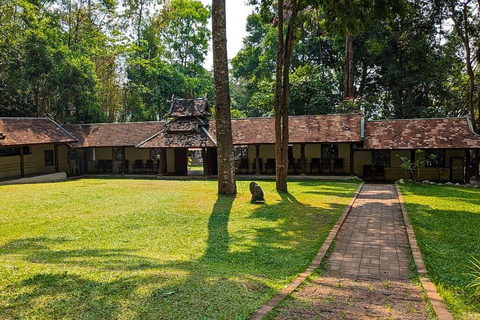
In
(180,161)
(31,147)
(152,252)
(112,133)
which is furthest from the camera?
(112,133)

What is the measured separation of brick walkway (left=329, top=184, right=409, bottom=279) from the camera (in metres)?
6.46

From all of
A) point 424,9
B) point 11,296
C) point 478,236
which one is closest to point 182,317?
point 11,296

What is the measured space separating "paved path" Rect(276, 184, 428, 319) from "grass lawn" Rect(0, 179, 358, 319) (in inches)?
20.2

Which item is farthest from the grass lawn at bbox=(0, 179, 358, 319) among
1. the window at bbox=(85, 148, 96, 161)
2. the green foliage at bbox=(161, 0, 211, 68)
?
the green foliage at bbox=(161, 0, 211, 68)

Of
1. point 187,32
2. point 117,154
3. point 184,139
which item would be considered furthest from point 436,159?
point 187,32

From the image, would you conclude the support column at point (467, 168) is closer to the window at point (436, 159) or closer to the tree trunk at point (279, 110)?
the window at point (436, 159)

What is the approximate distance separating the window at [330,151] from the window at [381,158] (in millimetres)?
2482

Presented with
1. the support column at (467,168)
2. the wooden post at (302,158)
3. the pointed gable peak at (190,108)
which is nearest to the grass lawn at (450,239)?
the support column at (467,168)

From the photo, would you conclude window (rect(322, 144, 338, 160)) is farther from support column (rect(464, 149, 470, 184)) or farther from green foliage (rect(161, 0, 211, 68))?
green foliage (rect(161, 0, 211, 68))

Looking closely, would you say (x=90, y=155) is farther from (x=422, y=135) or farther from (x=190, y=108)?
(x=422, y=135)

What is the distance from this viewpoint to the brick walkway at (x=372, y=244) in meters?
6.46

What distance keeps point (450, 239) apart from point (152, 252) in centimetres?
663

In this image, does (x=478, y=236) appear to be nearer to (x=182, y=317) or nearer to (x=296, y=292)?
(x=296, y=292)

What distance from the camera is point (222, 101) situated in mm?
14969
